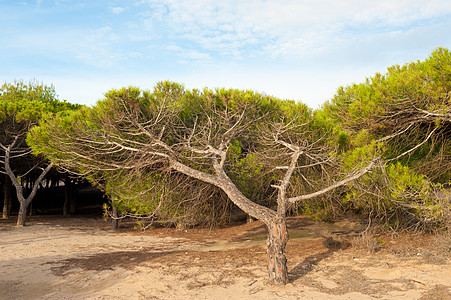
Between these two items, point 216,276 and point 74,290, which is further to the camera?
point 216,276

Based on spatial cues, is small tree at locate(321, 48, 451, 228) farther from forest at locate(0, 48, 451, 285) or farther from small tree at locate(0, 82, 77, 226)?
small tree at locate(0, 82, 77, 226)

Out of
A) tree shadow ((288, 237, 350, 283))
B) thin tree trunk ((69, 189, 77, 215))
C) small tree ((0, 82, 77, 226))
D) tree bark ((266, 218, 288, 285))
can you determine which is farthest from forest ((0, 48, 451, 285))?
thin tree trunk ((69, 189, 77, 215))

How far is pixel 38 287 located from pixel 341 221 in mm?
11131

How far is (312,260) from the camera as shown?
851cm

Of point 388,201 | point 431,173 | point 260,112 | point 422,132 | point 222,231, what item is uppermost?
point 260,112

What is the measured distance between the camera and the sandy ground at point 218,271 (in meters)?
6.44

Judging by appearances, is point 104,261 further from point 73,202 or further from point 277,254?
point 73,202

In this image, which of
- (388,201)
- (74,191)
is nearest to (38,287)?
(388,201)

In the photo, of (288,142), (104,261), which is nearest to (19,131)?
(104,261)

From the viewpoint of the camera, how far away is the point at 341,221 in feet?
47.6

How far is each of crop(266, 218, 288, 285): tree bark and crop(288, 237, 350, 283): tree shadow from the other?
0.37 meters

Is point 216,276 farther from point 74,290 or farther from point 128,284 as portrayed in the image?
point 74,290

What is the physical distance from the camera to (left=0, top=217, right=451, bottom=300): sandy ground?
6.44 m

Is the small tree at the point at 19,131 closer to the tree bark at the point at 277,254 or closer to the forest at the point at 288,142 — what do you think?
the forest at the point at 288,142
